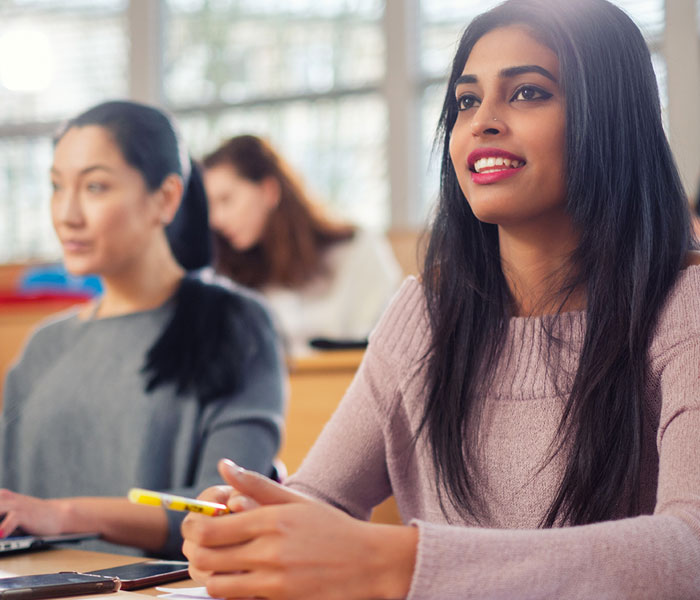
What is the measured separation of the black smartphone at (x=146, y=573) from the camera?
94 cm

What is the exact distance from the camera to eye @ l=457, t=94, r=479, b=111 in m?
1.18

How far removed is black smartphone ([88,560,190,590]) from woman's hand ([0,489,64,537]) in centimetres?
32

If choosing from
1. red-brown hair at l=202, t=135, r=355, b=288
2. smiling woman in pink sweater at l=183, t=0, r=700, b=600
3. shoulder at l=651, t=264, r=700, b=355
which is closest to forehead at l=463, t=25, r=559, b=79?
smiling woman in pink sweater at l=183, t=0, r=700, b=600

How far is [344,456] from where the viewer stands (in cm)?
121

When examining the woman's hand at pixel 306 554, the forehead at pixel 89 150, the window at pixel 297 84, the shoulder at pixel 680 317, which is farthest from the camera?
the window at pixel 297 84

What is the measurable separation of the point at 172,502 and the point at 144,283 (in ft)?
3.61

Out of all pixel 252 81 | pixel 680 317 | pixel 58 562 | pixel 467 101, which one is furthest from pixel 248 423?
pixel 252 81

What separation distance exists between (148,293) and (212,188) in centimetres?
175

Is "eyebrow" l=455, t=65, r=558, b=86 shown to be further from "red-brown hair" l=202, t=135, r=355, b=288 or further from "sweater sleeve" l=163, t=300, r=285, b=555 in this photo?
"red-brown hair" l=202, t=135, r=355, b=288

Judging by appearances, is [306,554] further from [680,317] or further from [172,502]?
[680,317]

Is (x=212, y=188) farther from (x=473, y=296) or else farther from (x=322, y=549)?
(x=322, y=549)

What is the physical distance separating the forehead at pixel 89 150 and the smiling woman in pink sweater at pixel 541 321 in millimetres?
757

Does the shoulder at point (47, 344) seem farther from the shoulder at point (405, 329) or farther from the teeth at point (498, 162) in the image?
the teeth at point (498, 162)

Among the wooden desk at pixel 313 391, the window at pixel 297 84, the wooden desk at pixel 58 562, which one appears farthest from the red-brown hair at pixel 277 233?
the wooden desk at pixel 58 562
